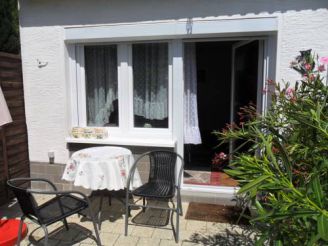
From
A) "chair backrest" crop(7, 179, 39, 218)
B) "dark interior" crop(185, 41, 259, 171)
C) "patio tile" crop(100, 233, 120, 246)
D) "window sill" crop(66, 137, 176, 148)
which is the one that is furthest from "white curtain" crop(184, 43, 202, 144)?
"chair backrest" crop(7, 179, 39, 218)

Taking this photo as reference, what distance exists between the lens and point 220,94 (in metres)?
7.95

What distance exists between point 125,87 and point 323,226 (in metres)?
3.51

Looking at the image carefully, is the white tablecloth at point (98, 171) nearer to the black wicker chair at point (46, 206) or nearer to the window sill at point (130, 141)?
the black wicker chair at point (46, 206)

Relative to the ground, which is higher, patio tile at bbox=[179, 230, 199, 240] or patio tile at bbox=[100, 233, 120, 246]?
patio tile at bbox=[179, 230, 199, 240]

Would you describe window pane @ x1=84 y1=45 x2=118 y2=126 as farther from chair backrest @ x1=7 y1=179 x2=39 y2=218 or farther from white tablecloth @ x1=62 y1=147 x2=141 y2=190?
chair backrest @ x1=7 y1=179 x2=39 y2=218

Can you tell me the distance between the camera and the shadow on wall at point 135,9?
3.72 m

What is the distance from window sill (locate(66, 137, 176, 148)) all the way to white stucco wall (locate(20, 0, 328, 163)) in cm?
31

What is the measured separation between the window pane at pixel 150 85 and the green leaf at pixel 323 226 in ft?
10.5

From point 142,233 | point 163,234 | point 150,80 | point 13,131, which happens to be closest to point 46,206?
point 142,233

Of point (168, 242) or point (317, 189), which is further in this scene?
point (168, 242)

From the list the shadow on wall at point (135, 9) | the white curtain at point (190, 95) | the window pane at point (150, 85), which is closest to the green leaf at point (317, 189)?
the shadow on wall at point (135, 9)

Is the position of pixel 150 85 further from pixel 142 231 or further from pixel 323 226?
pixel 323 226

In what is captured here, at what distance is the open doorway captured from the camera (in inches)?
183

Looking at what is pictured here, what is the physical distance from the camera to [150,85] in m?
4.49
